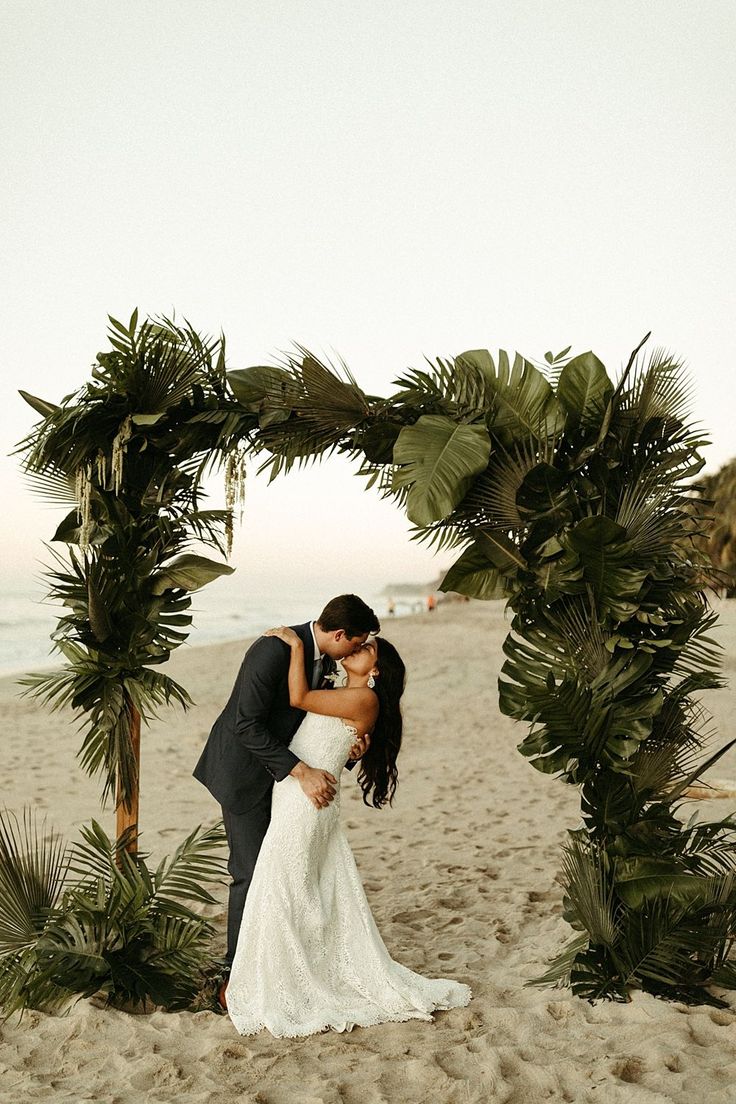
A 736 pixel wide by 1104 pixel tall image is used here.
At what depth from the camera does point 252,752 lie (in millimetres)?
4777

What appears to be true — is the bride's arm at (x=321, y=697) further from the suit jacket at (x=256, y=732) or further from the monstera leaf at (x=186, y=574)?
the monstera leaf at (x=186, y=574)

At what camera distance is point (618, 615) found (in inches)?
182

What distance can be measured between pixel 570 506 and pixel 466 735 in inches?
Answer: 397

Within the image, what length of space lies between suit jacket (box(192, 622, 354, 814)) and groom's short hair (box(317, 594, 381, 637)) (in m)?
0.19

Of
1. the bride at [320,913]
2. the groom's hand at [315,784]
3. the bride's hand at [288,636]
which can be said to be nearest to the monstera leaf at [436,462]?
the bride at [320,913]

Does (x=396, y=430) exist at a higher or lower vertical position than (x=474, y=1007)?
higher

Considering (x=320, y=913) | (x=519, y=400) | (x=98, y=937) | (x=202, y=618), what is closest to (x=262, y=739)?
(x=320, y=913)

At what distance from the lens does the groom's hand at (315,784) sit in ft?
15.4

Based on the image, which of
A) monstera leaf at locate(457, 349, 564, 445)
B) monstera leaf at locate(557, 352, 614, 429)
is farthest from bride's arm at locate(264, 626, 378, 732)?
monstera leaf at locate(557, 352, 614, 429)

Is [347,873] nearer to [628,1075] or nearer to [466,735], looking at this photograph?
[628,1075]

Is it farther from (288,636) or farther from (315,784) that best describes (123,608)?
(315,784)

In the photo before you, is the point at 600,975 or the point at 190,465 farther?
the point at 190,465

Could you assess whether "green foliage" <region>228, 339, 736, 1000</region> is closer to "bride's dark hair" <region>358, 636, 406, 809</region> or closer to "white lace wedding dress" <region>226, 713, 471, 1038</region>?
"bride's dark hair" <region>358, 636, 406, 809</region>

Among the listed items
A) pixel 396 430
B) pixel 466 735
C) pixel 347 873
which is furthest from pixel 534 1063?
pixel 466 735
